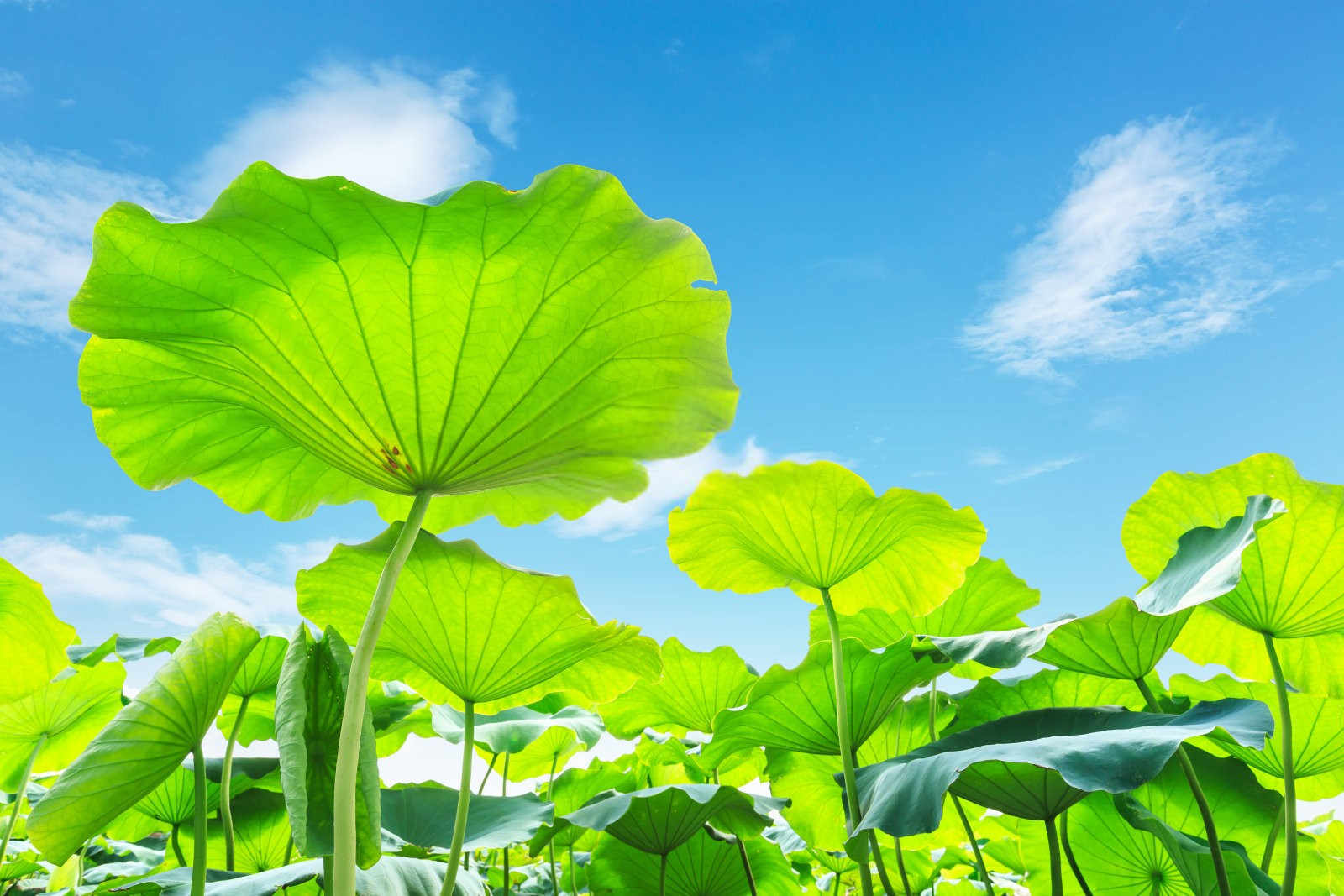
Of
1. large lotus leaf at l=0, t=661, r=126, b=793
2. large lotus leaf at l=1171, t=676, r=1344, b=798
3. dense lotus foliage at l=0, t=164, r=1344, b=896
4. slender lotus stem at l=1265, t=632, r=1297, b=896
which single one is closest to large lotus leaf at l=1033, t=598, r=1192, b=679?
dense lotus foliage at l=0, t=164, r=1344, b=896

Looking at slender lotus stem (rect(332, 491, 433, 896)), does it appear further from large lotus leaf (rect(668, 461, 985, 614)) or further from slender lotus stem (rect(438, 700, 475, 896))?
large lotus leaf (rect(668, 461, 985, 614))

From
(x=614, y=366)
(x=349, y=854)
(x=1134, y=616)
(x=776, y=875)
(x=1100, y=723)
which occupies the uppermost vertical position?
(x=614, y=366)

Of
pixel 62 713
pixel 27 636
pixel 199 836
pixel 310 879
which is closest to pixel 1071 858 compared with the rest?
pixel 310 879

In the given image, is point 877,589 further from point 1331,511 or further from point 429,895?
point 429,895

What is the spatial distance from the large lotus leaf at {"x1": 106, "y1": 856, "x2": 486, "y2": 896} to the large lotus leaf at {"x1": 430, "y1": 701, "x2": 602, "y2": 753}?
0.74 ft

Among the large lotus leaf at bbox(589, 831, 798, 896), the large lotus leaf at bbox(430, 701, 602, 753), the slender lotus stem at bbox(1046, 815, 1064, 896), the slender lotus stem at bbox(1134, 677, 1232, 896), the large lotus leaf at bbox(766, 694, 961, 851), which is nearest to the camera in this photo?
the slender lotus stem at bbox(1134, 677, 1232, 896)

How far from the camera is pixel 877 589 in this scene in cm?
173

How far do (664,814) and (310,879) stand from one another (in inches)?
30.2

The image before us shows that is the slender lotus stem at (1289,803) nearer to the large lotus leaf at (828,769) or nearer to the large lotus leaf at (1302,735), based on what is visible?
the large lotus leaf at (1302,735)

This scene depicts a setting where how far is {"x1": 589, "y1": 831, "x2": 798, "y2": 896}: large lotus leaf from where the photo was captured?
2.09m

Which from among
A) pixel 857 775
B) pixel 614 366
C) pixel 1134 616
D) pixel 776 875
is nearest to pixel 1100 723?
pixel 1134 616

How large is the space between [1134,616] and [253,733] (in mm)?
1821

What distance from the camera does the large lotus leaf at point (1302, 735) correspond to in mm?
1625

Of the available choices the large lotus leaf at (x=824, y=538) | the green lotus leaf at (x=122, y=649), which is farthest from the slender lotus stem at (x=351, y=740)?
the green lotus leaf at (x=122, y=649)
